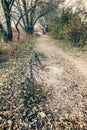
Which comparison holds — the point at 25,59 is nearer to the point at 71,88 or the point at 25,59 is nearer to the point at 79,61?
the point at 79,61

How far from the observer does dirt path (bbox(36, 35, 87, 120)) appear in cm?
468

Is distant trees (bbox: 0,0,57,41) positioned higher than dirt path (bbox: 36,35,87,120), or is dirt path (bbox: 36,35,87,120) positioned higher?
distant trees (bbox: 0,0,57,41)

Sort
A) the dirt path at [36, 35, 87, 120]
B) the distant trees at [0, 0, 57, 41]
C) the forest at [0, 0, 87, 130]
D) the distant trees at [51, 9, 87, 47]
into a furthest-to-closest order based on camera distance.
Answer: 1. the distant trees at [0, 0, 57, 41]
2. the distant trees at [51, 9, 87, 47]
3. the dirt path at [36, 35, 87, 120]
4. the forest at [0, 0, 87, 130]

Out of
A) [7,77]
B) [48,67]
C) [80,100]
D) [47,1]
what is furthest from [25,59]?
[47,1]

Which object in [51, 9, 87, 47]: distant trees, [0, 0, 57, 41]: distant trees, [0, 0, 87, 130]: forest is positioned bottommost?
[0, 0, 87, 130]: forest

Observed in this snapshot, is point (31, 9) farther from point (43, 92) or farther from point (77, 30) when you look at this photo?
point (43, 92)

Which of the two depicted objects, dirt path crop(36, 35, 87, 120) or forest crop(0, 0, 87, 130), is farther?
dirt path crop(36, 35, 87, 120)

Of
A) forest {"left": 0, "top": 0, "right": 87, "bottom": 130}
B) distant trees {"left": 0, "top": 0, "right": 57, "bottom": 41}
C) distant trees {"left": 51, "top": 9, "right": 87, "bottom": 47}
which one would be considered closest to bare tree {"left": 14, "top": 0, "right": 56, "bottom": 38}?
→ distant trees {"left": 0, "top": 0, "right": 57, "bottom": 41}

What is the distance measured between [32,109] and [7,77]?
272cm

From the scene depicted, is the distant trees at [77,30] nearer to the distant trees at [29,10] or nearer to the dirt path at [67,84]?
the dirt path at [67,84]

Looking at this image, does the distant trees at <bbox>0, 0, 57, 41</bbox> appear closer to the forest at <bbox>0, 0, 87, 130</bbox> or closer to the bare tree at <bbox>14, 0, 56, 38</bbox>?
the bare tree at <bbox>14, 0, 56, 38</bbox>

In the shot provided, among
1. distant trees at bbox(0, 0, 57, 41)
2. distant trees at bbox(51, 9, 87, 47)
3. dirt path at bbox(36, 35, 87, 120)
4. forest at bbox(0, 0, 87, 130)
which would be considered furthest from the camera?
distant trees at bbox(0, 0, 57, 41)

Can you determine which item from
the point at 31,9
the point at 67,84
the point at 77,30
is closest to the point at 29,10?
the point at 31,9

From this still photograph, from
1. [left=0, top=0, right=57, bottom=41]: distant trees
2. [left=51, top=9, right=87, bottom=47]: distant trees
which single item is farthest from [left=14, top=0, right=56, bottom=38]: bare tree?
[left=51, top=9, right=87, bottom=47]: distant trees
